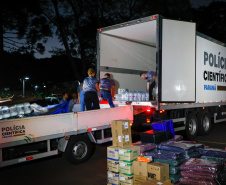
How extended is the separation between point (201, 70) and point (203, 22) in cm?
A: 2224

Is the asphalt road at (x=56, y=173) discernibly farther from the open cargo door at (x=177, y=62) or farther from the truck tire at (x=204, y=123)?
the truck tire at (x=204, y=123)

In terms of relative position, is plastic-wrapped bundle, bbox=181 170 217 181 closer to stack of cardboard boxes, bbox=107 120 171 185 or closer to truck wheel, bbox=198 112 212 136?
stack of cardboard boxes, bbox=107 120 171 185

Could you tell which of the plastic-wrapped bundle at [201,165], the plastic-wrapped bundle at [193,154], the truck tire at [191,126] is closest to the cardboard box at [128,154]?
the plastic-wrapped bundle at [201,165]

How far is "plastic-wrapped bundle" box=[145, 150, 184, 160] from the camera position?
168 inches

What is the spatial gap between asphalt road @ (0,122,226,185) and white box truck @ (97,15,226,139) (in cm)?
244

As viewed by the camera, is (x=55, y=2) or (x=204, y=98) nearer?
(x=204, y=98)

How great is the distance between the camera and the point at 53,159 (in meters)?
6.62

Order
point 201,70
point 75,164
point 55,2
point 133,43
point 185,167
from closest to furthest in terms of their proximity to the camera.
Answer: point 185,167 < point 75,164 < point 201,70 < point 133,43 < point 55,2

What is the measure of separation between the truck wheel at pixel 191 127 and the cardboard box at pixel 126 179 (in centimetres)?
488

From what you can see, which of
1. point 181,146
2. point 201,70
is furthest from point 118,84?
point 181,146

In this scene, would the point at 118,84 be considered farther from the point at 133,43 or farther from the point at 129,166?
the point at 129,166

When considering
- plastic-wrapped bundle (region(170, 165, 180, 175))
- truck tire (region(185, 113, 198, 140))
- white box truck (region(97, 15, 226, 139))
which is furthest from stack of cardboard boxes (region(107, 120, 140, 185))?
truck tire (region(185, 113, 198, 140))

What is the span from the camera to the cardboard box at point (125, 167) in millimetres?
4316

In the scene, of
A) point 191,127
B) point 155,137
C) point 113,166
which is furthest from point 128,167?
point 191,127
